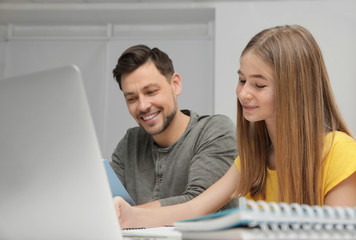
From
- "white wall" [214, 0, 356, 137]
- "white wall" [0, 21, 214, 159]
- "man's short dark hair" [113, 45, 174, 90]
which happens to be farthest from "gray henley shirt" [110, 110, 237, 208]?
"white wall" [0, 21, 214, 159]

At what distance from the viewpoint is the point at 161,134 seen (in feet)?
5.97

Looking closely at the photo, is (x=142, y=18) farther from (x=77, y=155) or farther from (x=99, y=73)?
(x=77, y=155)

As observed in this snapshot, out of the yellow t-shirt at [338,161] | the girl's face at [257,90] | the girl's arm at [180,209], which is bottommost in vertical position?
the girl's arm at [180,209]

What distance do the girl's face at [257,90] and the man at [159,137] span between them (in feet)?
1.65

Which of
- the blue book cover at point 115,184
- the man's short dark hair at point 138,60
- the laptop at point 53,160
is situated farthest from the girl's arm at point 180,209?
the man's short dark hair at point 138,60

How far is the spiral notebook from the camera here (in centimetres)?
47

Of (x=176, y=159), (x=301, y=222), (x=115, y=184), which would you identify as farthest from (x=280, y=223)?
(x=176, y=159)

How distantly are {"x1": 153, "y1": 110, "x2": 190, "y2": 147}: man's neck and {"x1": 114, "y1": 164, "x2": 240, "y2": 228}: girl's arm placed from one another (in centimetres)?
55

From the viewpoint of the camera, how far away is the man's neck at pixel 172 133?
1816 mm

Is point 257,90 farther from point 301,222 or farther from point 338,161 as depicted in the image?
point 301,222

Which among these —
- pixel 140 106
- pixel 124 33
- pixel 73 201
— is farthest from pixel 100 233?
pixel 124 33

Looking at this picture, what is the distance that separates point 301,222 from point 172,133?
1.35 m

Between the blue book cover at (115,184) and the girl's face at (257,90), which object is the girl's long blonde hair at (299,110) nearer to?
the girl's face at (257,90)

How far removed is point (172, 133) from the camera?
1822mm
